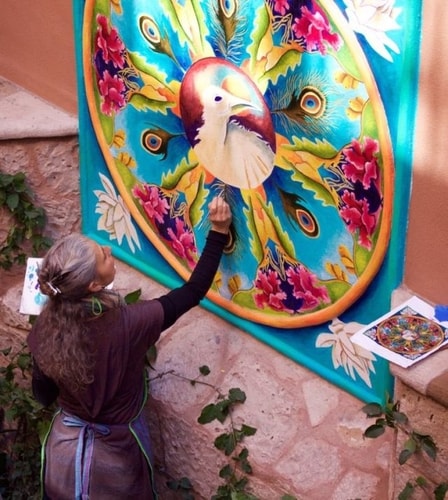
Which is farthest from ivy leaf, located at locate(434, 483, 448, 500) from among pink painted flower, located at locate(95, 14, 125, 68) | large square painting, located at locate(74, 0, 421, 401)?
pink painted flower, located at locate(95, 14, 125, 68)

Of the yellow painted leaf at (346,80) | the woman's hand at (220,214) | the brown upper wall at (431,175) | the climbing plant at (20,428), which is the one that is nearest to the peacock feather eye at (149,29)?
the woman's hand at (220,214)

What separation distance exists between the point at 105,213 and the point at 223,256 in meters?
0.64

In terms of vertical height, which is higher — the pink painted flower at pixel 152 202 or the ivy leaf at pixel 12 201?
the pink painted flower at pixel 152 202

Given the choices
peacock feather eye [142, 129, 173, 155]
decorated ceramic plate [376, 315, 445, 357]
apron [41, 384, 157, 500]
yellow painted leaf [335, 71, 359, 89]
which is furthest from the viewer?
peacock feather eye [142, 129, 173, 155]

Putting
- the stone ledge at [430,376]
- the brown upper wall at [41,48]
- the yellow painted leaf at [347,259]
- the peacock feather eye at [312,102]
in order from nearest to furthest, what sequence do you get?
1. the stone ledge at [430,376]
2. the peacock feather eye at [312,102]
3. the yellow painted leaf at [347,259]
4. the brown upper wall at [41,48]

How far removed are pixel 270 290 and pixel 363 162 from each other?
0.62m

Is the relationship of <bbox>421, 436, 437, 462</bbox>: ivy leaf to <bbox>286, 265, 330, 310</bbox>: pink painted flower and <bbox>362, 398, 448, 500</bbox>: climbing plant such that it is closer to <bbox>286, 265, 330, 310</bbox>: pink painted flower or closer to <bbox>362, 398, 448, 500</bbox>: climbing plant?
<bbox>362, 398, 448, 500</bbox>: climbing plant

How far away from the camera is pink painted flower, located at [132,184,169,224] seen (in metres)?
3.40

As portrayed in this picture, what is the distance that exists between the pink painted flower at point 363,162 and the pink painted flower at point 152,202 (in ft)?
2.80

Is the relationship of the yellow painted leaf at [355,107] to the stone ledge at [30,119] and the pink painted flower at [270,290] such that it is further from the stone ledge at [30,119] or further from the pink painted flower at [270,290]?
the stone ledge at [30,119]

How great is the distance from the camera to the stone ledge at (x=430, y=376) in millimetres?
2375

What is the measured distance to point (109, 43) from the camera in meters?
3.34

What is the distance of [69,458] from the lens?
9.80ft

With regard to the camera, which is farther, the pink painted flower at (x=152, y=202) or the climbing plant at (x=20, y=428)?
the climbing plant at (x=20, y=428)
